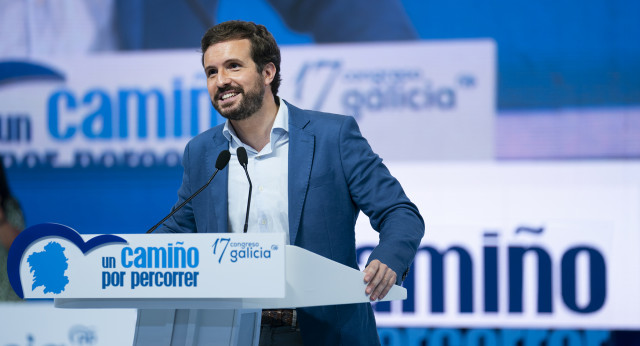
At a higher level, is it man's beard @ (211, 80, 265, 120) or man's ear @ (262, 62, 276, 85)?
man's ear @ (262, 62, 276, 85)

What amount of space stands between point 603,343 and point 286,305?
311 centimetres

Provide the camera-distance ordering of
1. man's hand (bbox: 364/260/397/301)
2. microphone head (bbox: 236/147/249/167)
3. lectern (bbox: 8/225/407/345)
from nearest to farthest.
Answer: lectern (bbox: 8/225/407/345)
man's hand (bbox: 364/260/397/301)
microphone head (bbox: 236/147/249/167)

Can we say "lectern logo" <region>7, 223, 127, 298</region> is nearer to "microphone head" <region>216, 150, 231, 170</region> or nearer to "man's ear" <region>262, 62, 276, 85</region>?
"microphone head" <region>216, 150, 231, 170</region>

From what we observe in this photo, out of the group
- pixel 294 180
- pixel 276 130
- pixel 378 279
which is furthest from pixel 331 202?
pixel 378 279

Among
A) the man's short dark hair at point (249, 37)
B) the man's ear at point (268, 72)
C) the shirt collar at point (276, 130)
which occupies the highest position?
the man's short dark hair at point (249, 37)

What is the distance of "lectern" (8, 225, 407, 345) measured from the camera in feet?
4.36

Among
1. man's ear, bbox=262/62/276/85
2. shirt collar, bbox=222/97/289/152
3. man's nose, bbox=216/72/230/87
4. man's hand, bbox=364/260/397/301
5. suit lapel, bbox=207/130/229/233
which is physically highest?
man's ear, bbox=262/62/276/85

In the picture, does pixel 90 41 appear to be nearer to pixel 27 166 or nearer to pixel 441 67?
pixel 27 166

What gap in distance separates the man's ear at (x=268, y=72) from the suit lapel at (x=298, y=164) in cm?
13

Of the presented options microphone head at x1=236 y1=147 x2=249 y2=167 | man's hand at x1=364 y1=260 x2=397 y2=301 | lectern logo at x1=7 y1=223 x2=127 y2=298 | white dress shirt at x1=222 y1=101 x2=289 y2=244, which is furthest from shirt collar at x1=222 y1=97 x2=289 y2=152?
lectern logo at x1=7 y1=223 x2=127 y2=298

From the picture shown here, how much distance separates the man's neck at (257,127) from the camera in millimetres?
2049

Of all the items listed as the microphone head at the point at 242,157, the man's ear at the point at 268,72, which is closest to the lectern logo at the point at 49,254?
the microphone head at the point at 242,157

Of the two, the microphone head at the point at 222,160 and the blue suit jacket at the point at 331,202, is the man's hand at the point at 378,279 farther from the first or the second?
the microphone head at the point at 222,160

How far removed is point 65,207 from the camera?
4.33 m
